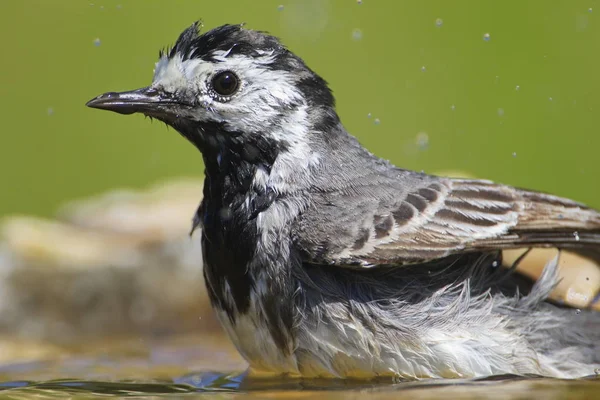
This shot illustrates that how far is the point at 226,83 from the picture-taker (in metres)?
4.81

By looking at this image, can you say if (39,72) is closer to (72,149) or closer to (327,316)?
(72,149)

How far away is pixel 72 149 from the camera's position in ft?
36.8

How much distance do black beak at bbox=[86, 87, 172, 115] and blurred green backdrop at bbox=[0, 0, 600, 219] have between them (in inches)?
175

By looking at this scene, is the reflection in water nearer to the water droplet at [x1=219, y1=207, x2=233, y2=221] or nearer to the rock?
the water droplet at [x1=219, y1=207, x2=233, y2=221]

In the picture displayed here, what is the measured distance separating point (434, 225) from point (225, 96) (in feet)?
4.20

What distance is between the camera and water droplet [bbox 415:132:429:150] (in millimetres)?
9024

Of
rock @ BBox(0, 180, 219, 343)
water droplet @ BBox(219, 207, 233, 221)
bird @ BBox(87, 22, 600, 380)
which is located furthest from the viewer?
rock @ BBox(0, 180, 219, 343)

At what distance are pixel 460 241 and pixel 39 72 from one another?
787cm

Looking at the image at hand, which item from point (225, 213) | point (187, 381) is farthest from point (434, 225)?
point (187, 381)

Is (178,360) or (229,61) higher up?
(229,61)

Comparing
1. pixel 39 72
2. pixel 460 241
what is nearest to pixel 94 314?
pixel 460 241

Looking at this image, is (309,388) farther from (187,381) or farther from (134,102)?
(134,102)

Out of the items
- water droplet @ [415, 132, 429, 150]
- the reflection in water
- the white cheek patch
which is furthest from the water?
water droplet @ [415, 132, 429, 150]

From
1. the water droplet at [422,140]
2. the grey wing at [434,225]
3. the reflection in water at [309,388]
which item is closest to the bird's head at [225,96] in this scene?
the grey wing at [434,225]
